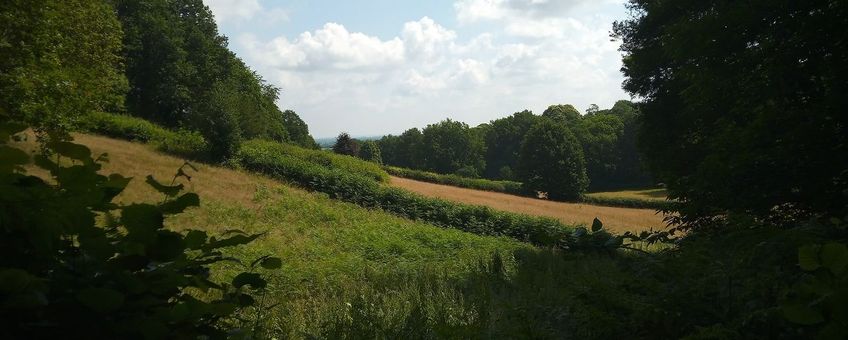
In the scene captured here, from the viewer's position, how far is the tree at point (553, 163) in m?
49.3

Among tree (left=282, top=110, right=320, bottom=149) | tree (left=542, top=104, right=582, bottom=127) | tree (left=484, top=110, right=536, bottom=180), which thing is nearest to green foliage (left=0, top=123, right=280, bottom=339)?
tree (left=282, top=110, right=320, bottom=149)

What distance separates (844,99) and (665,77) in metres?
9.71

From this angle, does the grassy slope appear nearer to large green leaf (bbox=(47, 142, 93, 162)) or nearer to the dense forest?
the dense forest

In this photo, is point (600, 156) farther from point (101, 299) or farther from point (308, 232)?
point (101, 299)

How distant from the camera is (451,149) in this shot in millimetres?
85000

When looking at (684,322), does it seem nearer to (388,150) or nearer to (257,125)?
(257,125)

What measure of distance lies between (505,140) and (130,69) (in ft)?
222

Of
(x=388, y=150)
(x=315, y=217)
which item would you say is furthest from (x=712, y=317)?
(x=388, y=150)

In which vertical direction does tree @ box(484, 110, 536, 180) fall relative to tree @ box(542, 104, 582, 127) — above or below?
below

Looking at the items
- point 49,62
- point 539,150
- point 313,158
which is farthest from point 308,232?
point 539,150

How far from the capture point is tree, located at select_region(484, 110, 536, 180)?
92438mm

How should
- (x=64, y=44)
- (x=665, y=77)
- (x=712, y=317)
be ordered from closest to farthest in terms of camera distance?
(x=712, y=317) < (x=665, y=77) < (x=64, y=44)

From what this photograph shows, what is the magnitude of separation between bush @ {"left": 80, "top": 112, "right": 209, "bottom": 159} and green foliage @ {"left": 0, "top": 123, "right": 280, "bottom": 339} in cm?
3095

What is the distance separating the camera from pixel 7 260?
1097mm
